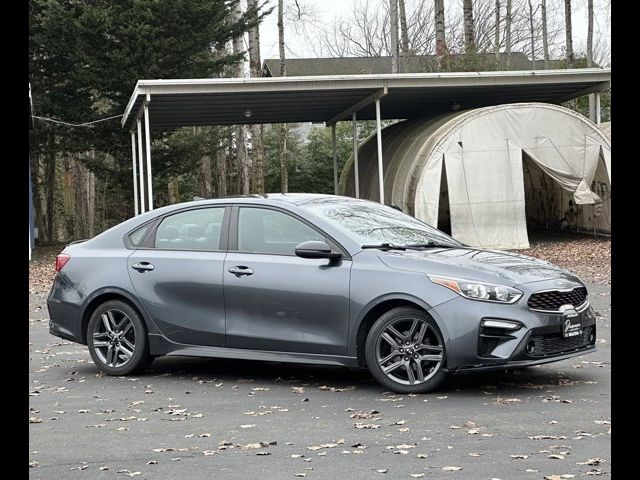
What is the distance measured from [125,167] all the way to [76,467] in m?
27.7

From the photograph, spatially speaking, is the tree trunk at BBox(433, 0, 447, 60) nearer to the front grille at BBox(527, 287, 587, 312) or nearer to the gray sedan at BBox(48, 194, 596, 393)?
the gray sedan at BBox(48, 194, 596, 393)

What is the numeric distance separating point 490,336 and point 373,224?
5.78 ft

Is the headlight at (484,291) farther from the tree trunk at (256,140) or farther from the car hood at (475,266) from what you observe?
the tree trunk at (256,140)

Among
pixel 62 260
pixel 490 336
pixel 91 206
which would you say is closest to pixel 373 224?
pixel 490 336

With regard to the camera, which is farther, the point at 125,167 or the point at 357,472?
the point at 125,167

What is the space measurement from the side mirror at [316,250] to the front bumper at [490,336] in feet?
3.27

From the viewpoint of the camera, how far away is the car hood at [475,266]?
785cm

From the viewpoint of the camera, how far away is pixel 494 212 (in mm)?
25281

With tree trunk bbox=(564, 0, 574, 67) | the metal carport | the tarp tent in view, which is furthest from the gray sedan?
tree trunk bbox=(564, 0, 574, 67)

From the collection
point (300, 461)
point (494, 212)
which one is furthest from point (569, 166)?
point (300, 461)

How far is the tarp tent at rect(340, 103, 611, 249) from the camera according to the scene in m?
24.9

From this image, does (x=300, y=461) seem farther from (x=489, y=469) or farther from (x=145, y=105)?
(x=145, y=105)

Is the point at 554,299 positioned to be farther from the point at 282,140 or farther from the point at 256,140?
the point at 282,140

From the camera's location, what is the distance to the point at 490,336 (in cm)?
764
